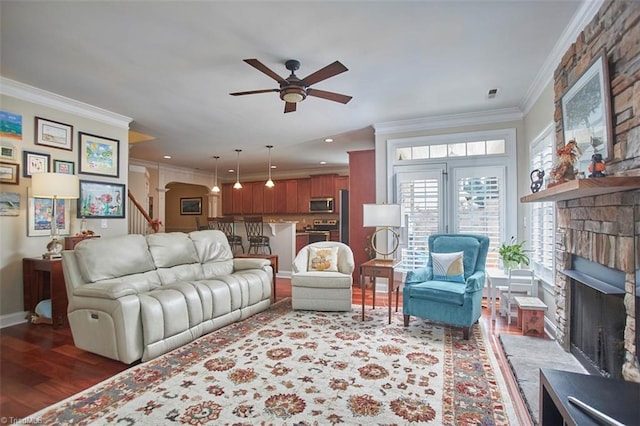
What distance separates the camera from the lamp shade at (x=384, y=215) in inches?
163

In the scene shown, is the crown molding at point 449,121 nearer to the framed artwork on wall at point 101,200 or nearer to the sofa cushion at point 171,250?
the sofa cushion at point 171,250

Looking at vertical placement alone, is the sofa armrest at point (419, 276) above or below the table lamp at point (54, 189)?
below

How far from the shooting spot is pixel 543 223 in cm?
363

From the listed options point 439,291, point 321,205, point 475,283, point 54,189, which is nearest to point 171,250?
point 54,189

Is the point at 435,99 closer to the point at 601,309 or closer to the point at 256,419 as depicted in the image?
the point at 601,309

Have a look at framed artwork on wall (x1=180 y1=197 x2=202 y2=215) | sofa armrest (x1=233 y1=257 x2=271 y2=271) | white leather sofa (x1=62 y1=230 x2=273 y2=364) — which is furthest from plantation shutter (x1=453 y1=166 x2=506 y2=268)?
framed artwork on wall (x1=180 y1=197 x2=202 y2=215)

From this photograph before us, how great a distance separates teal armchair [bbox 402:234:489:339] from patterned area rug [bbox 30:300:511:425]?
0.23 metres

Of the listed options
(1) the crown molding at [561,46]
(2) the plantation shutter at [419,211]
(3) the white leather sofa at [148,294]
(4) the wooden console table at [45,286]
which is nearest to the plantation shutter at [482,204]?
(2) the plantation shutter at [419,211]

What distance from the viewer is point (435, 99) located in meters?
4.07

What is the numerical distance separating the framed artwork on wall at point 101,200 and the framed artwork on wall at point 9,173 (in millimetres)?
677

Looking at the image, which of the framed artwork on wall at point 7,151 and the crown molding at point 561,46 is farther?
the framed artwork on wall at point 7,151

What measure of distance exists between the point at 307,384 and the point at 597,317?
6.71ft

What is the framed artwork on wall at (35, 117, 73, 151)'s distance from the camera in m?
3.86

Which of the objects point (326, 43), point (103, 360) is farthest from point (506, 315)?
point (103, 360)
